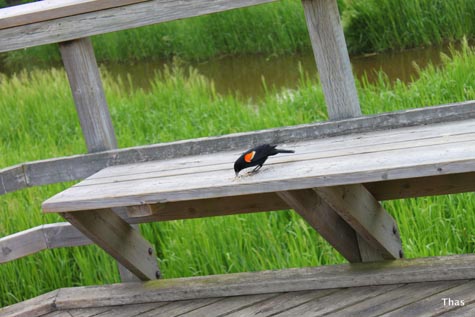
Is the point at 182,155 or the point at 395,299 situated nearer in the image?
the point at 395,299

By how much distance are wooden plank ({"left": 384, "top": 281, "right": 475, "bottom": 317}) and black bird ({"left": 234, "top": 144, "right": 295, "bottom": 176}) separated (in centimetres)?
61

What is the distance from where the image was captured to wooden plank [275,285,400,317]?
2.77 metres

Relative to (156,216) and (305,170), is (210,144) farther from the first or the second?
(305,170)

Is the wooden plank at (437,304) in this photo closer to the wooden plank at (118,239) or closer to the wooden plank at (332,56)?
the wooden plank at (332,56)

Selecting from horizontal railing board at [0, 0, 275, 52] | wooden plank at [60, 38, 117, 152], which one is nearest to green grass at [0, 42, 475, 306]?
wooden plank at [60, 38, 117, 152]

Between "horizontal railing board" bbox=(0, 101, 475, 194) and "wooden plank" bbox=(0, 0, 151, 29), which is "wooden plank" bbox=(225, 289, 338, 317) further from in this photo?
"wooden plank" bbox=(0, 0, 151, 29)

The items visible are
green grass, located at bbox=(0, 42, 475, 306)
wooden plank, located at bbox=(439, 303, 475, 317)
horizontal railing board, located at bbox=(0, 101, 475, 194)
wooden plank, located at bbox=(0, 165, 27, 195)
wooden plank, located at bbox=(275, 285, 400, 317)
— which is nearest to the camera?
wooden plank, located at bbox=(439, 303, 475, 317)

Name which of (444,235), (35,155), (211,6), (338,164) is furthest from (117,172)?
(35,155)

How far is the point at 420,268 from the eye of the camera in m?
2.82

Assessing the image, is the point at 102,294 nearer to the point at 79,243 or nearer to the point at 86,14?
the point at 79,243

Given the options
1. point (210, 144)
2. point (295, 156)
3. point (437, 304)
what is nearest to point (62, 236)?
point (210, 144)

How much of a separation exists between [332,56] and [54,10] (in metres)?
1.02

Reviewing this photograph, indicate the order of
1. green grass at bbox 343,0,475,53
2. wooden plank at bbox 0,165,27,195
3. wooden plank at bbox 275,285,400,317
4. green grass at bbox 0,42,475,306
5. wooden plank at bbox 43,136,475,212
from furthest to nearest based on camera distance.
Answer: green grass at bbox 343,0,475,53 < green grass at bbox 0,42,475,306 < wooden plank at bbox 0,165,27,195 < wooden plank at bbox 275,285,400,317 < wooden plank at bbox 43,136,475,212

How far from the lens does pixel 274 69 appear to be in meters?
12.3
